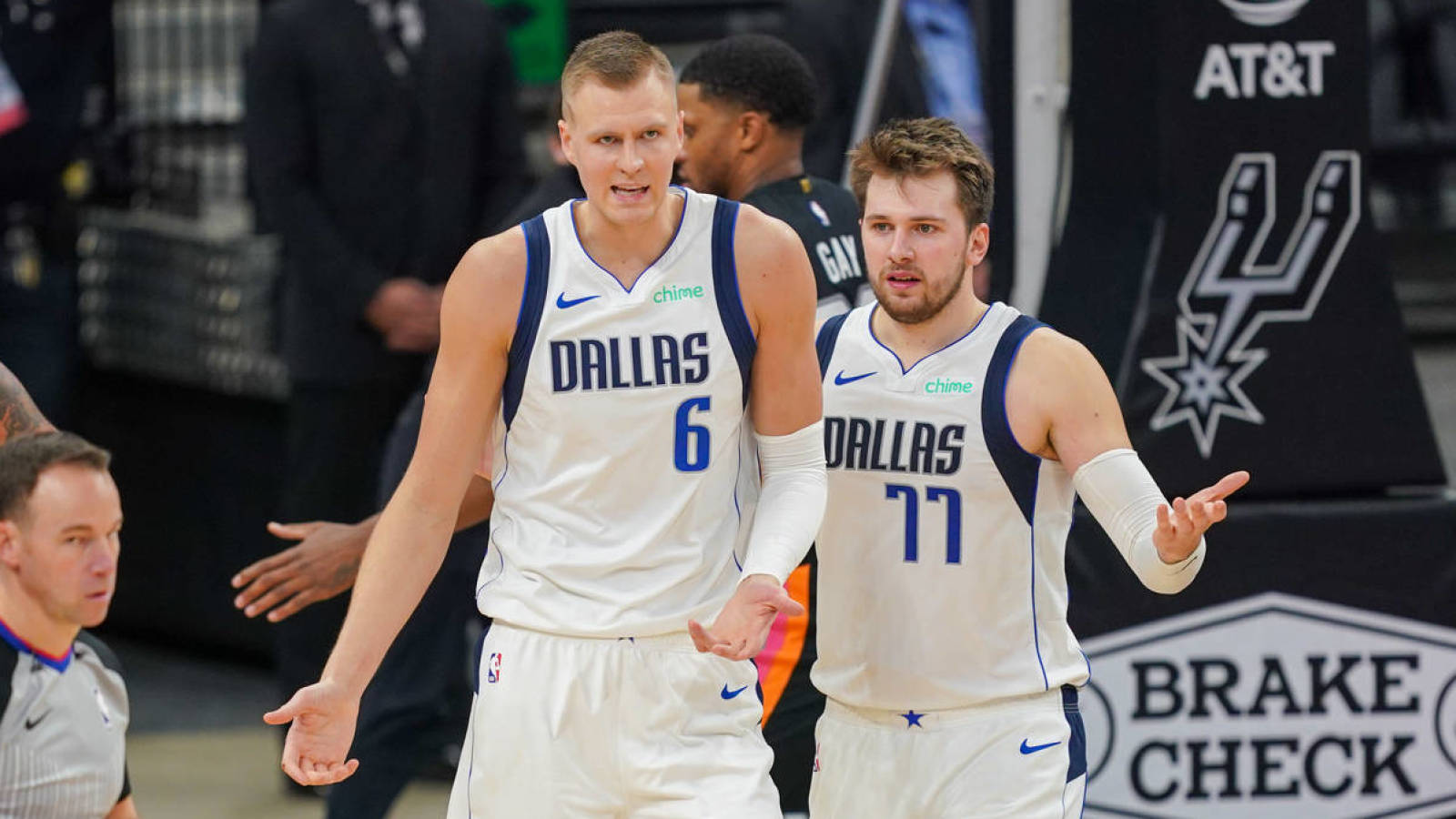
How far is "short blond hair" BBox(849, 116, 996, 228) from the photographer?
4.46m

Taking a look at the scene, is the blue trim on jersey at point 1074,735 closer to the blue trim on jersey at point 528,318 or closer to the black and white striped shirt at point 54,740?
the blue trim on jersey at point 528,318

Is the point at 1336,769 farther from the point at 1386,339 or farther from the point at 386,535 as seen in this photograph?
the point at 386,535

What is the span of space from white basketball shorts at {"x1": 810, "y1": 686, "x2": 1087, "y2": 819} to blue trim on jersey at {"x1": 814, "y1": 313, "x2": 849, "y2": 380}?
69cm

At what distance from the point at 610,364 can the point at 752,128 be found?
1723 mm

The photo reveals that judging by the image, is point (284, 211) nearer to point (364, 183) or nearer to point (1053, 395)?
point (364, 183)

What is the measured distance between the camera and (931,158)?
175 inches

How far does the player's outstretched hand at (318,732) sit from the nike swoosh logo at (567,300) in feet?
2.45

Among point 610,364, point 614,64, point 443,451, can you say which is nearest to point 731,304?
point 610,364

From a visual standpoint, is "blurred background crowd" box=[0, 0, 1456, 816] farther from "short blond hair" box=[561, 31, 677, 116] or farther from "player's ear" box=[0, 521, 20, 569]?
"short blond hair" box=[561, 31, 677, 116]

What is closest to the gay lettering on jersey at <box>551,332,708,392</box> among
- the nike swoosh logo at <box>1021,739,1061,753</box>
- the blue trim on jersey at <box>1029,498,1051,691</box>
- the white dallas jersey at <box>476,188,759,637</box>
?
the white dallas jersey at <box>476,188,759,637</box>

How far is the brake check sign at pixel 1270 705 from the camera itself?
5.84m

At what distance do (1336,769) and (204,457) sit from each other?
4403 mm

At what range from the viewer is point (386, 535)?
4.12 meters

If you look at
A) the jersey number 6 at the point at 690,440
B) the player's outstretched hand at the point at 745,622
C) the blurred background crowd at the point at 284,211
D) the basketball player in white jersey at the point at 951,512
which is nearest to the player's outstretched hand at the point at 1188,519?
the basketball player in white jersey at the point at 951,512
